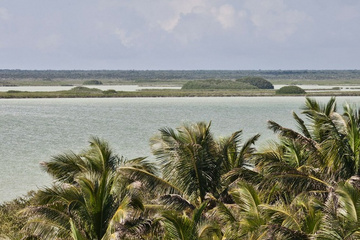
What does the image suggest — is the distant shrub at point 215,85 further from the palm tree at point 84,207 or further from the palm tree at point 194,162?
the palm tree at point 84,207

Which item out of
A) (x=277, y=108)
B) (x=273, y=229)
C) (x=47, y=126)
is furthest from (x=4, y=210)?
(x=277, y=108)

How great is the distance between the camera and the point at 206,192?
20.4 meters

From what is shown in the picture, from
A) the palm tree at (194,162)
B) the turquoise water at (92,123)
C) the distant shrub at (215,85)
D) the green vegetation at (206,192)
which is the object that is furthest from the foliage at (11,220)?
the distant shrub at (215,85)

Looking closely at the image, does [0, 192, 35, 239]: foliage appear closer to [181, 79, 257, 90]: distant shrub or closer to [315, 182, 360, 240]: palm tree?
[315, 182, 360, 240]: palm tree

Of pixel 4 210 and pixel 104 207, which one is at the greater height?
pixel 104 207

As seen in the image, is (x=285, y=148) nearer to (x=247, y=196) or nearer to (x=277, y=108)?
(x=247, y=196)

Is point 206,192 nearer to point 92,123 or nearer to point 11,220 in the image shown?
point 11,220

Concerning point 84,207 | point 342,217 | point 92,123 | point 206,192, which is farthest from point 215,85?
point 342,217

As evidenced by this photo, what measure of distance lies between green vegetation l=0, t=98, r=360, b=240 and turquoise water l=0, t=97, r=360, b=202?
43.7 ft

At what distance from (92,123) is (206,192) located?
59.9 metres

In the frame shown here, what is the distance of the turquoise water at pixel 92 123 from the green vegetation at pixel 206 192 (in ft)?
43.7

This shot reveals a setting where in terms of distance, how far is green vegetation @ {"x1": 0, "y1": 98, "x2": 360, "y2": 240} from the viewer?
572 inches

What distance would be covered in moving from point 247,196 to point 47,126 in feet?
194

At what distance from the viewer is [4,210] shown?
24.2 metres
